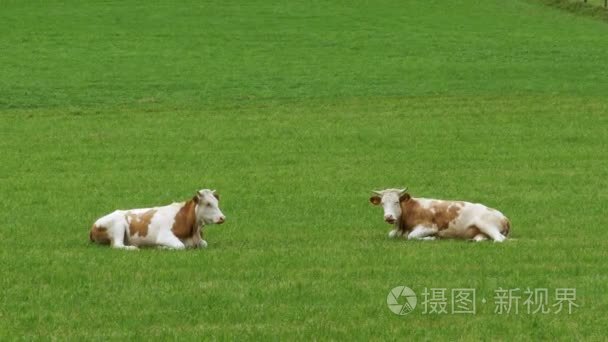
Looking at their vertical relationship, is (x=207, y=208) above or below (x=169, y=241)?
above

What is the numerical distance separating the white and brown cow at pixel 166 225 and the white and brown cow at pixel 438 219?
2407 millimetres

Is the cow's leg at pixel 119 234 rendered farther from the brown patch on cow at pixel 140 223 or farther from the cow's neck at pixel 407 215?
the cow's neck at pixel 407 215

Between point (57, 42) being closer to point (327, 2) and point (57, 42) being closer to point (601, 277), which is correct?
point (327, 2)

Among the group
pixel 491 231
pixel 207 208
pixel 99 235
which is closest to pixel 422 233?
pixel 491 231

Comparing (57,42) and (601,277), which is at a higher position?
(601,277)

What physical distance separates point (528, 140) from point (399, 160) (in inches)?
189

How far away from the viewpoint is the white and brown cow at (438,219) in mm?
17547

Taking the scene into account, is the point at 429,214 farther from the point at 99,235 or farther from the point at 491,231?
the point at 99,235

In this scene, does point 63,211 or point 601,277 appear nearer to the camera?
point 601,277

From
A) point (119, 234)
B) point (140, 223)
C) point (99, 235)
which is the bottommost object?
point (99, 235)

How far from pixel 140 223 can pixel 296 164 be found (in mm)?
10532

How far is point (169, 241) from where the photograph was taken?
17.1 metres

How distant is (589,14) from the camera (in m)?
70.8

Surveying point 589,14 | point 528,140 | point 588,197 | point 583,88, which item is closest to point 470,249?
point 588,197
